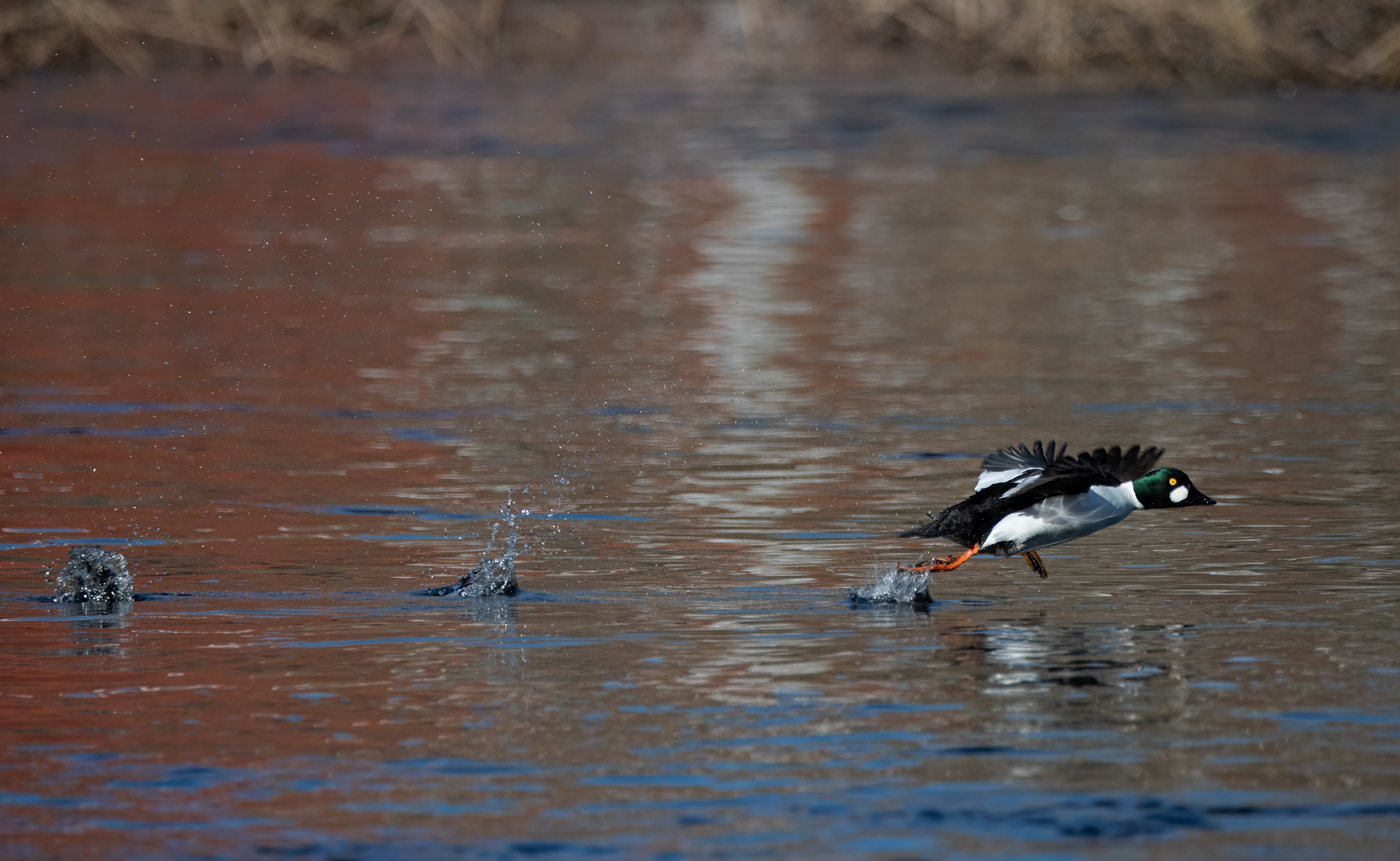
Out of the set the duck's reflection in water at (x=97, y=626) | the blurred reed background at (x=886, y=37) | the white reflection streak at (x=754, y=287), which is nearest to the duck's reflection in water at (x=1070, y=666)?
the duck's reflection in water at (x=97, y=626)

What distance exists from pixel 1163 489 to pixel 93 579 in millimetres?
3973

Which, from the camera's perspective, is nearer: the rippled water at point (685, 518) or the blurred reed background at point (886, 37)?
the rippled water at point (685, 518)

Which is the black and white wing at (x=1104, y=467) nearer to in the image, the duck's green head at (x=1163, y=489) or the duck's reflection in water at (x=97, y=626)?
the duck's green head at (x=1163, y=489)

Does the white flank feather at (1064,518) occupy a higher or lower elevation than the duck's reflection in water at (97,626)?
higher

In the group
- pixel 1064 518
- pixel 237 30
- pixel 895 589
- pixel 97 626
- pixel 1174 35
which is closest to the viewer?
pixel 97 626

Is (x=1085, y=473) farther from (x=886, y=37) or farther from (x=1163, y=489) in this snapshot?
(x=886, y=37)

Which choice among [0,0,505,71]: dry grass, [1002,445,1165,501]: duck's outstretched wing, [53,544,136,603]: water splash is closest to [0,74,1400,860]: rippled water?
[53,544,136,603]: water splash

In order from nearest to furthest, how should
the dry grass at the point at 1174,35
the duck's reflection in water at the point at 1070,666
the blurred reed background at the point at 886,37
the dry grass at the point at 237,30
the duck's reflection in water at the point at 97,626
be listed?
the duck's reflection in water at the point at 1070,666 < the duck's reflection in water at the point at 97,626 < the dry grass at the point at 1174,35 < the blurred reed background at the point at 886,37 < the dry grass at the point at 237,30

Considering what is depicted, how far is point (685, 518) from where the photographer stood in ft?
32.0

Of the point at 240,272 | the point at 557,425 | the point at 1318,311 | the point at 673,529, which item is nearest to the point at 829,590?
the point at 673,529

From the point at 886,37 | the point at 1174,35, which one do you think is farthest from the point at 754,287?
the point at 886,37

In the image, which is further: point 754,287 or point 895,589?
point 754,287

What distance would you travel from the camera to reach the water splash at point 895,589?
8.23 m

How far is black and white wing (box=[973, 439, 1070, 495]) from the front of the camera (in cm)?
829
